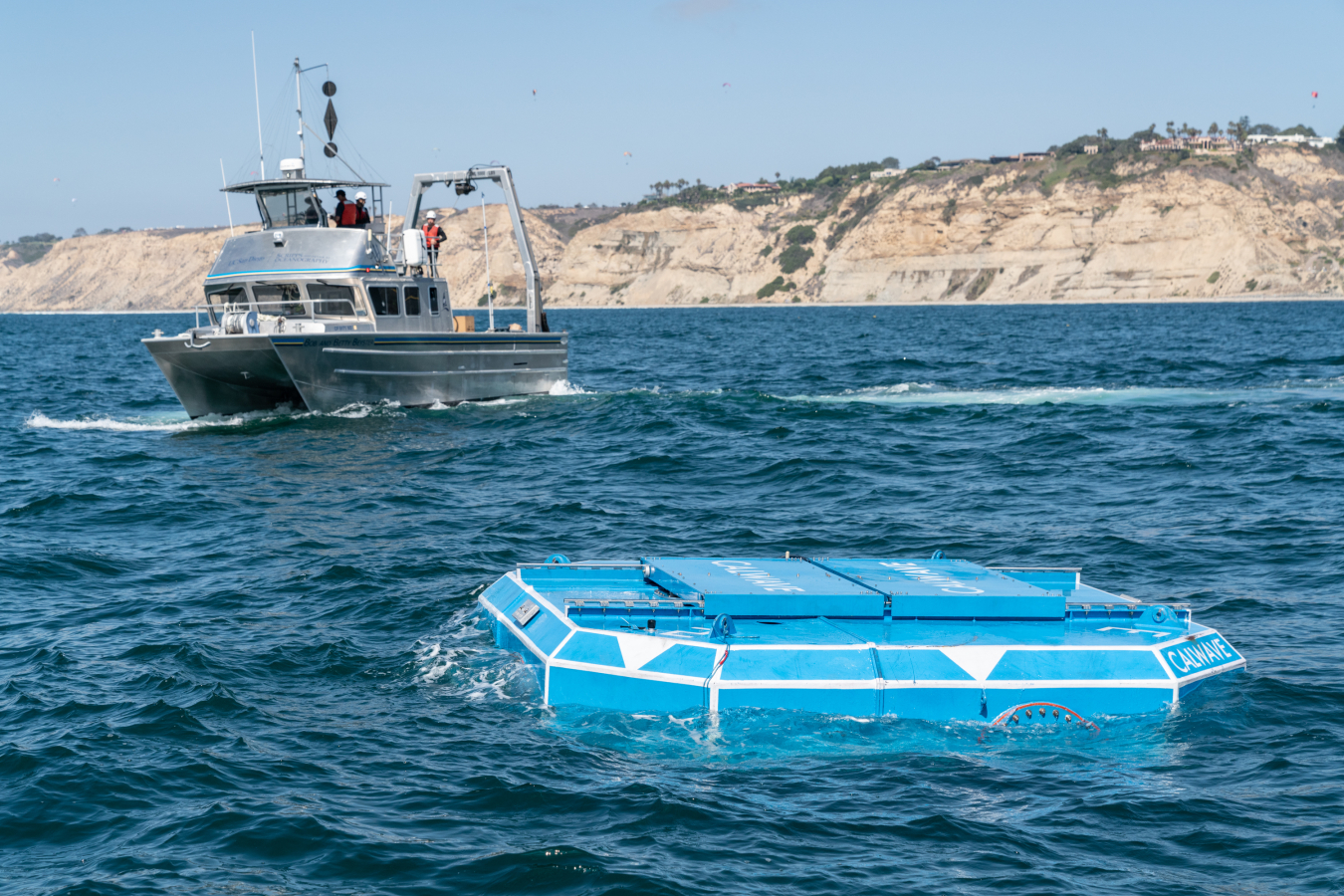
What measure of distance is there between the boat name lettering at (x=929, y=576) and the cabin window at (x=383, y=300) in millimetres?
18343

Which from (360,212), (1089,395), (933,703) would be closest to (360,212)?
(360,212)

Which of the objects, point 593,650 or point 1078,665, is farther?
point 1078,665

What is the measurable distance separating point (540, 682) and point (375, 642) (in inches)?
87.0

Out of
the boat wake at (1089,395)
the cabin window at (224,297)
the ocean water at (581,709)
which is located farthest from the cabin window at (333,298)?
the boat wake at (1089,395)

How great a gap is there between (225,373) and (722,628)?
19.1 meters

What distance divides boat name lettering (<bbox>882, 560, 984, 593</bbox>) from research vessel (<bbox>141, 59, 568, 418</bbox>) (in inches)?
672

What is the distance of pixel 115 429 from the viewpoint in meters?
25.7

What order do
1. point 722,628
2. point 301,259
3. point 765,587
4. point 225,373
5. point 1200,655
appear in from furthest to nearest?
point 301,259 → point 225,373 → point 765,587 → point 1200,655 → point 722,628

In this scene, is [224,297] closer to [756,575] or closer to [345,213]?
[345,213]

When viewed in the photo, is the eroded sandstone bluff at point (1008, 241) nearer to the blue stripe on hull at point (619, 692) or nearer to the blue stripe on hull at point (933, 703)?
the blue stripe on hull at point (933, 703)

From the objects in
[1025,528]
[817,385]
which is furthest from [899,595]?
[817,385]

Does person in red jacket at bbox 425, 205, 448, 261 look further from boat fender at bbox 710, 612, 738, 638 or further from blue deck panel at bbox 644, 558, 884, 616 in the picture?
boat fender at bbox 710, 612, 738, 638

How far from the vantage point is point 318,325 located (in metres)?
25.1

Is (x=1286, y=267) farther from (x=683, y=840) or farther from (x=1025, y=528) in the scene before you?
(x=683, y=840)
